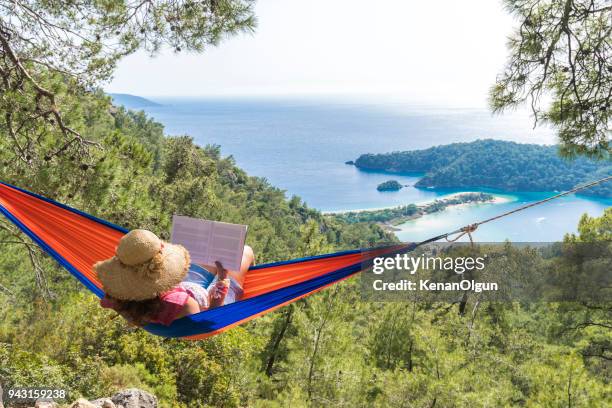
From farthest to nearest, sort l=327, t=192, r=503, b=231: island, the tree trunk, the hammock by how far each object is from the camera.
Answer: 1. l=327, t=192, r=503, b=231: island
2. the tree trunk
3. the hammock

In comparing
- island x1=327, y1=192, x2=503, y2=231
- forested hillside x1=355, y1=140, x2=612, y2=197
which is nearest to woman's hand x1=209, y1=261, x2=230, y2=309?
forested hillside x1=355, y1=140, x2=612, y2=197

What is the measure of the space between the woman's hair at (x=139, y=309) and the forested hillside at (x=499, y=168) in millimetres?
38237

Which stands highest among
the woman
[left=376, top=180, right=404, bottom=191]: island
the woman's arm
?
[left=376, top=180, right=404, bottom=191]: island

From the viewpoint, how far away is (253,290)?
1.95 metres

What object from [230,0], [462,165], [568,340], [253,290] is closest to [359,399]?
[568,340]

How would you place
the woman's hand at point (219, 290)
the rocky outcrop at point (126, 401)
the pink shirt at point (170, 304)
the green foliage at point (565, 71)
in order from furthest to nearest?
the rocky outcrop at point (126, 401) < the green foliage at point (565, 71) < the woman's hand at point (219, 290) < the pink shirt at point (170, 304)

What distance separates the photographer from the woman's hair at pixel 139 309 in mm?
1562

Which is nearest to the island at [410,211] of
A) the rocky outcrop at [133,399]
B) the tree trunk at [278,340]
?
the tree trunk at [278,340]

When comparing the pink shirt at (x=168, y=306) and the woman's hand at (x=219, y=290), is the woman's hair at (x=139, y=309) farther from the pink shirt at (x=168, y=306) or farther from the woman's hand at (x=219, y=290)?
the woman's hand at (x=219, y=290)

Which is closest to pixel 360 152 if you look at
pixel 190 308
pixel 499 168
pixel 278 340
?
pixel 499 168

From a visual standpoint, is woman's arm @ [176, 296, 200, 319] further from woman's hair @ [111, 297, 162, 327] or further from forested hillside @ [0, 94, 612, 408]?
forested hillside @ [0, 94, 612, 408]

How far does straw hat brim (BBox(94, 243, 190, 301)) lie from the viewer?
1473 millimetres

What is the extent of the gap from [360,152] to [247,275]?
75481 millimetres

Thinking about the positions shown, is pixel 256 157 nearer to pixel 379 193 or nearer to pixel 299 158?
pixel 299 158
